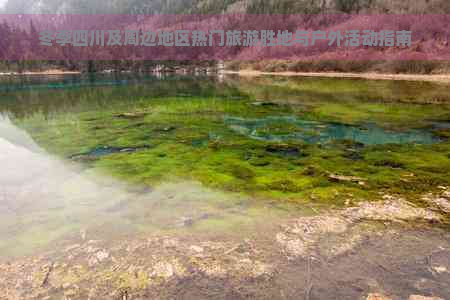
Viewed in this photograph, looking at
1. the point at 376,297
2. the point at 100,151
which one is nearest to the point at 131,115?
the point at 100,151

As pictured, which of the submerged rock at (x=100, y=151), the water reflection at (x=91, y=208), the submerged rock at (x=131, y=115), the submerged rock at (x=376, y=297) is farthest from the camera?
the submerged rock at (x=131, y=115)

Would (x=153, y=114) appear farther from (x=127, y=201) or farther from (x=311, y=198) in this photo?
(x=311, y=198)

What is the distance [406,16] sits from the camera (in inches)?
3398

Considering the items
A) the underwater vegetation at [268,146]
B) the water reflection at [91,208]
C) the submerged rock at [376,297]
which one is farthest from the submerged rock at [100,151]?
the submerged rock at [376,297]

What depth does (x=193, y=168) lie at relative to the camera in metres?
9.69

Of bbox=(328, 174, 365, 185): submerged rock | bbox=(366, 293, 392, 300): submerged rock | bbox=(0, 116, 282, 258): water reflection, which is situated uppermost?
bbox=(328, 174, 365, 185): submerged rock

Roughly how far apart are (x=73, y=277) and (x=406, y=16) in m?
103

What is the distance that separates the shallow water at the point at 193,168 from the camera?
659 centimetres

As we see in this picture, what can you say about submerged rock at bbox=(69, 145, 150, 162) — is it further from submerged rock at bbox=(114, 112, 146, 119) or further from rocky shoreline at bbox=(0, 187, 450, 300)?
submerged rock at bbox=(114, 112, 146, 119)

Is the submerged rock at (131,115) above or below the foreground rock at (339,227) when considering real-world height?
above

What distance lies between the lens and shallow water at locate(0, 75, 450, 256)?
659cm

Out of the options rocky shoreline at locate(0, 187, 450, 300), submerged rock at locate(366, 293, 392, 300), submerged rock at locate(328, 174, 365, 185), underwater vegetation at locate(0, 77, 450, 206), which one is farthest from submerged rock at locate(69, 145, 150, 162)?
submerged rock at locate(366, 293, 392, 300)

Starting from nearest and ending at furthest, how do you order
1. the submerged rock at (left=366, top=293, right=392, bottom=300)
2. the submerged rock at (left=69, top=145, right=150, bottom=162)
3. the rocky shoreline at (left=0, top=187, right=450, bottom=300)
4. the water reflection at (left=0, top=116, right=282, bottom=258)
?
1. the submerged rock at (left=366, top=293, right=392, bottom=300)
2. the rocky shoreline at (left=0, top=187, right=450, bottom=300)
3. the water reflection at (left=0, top=116, right=282, bottom=258)
4. the submerged rock at (left=69, top=145, right=150, bottom=162)

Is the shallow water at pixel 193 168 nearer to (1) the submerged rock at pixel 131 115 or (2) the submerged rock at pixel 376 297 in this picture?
(1) the submerged rock at pixel 131 115
